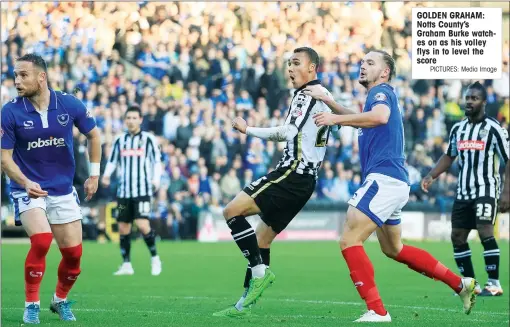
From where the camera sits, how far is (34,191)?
8789 mm

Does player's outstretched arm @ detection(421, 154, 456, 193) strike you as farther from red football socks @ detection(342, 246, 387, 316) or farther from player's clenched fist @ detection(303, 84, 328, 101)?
red football socks @ detection(342, 246, 387, 316)

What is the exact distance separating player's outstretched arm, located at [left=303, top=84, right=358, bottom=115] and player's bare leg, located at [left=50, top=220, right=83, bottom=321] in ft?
7.87

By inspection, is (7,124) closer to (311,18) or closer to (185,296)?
(185,296)

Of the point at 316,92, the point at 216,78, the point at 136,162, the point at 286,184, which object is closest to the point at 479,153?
the point at 286,184

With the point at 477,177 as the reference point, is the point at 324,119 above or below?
above

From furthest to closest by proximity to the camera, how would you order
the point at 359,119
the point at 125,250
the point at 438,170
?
the point at 125,250, the point at 438,170, the point at 359,119

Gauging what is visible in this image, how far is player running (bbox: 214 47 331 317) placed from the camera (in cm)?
946

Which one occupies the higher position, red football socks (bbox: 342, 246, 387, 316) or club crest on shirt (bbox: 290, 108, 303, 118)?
club crest on shirt (bbox: 290, 108, 303, 118)

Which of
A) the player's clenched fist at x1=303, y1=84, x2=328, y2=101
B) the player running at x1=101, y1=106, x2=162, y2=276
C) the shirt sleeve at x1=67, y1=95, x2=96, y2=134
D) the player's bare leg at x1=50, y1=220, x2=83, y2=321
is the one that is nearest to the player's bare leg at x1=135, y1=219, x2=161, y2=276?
the player running at x1=101, y1=106, x2=162, y2=276

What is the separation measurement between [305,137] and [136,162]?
749 cm

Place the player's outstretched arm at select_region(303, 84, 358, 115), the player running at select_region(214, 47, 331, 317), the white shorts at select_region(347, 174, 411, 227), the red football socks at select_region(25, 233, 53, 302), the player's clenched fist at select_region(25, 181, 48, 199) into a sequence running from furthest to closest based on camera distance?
the player running at select_region(214, 47, 331, 317) < the player's outstretched arm at select_region(303, 84, 358, 115) < the red football socks at select_region(25, 233, 53, 302) < the white shorts at select_region(347, 174, 411, 227) < the player's clenched fist at select_region(25, 181, 48, 199)

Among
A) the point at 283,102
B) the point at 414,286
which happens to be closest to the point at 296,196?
the point at 414,286

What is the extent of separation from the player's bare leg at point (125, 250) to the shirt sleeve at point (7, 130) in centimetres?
724

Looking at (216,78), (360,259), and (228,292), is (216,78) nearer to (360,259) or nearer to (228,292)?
(228,292)
